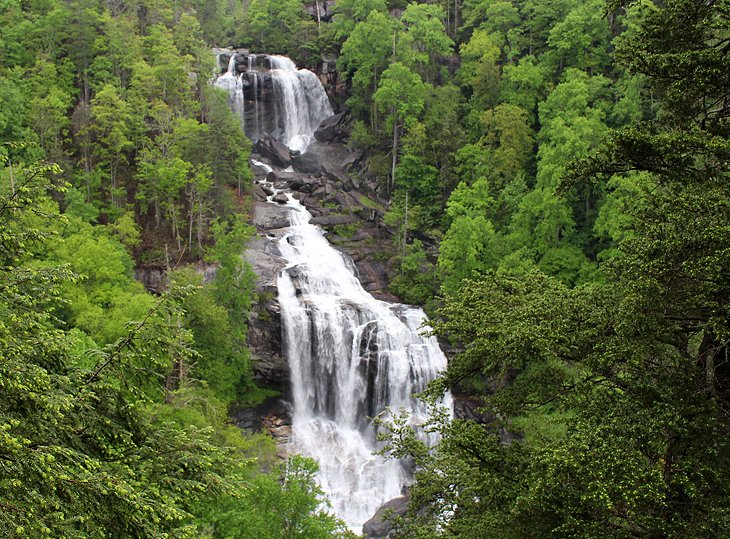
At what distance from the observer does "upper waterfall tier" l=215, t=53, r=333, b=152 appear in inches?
1832

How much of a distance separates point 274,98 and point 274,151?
549 centimetres

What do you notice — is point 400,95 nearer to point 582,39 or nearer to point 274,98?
point 274,98

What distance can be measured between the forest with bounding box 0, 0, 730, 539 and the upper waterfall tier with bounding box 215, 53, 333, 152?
3.10m

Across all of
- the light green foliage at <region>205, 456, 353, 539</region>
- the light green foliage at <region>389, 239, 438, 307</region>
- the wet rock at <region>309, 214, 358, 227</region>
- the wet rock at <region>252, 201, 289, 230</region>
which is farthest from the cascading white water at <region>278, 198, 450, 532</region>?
the light green foliage at <region>205, 456, 353, 539</region>

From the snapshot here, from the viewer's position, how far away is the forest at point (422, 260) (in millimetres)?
6047

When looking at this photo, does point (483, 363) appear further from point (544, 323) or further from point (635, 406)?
point (635, 406)

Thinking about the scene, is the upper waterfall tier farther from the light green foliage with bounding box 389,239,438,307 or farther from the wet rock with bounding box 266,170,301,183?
the light green foliage with bounding box 389,239,438,307

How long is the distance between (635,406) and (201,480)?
4.95 meters

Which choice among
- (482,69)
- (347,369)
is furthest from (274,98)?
(347,369)

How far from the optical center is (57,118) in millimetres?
33156

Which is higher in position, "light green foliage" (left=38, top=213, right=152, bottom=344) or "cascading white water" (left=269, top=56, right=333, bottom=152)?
"cascading white water" (left=269, top=56, right=333, bottom=152)

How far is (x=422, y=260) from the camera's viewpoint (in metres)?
35.1

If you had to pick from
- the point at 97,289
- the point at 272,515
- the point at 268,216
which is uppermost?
the point at 268,216

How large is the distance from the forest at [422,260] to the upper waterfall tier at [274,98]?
3104mm
